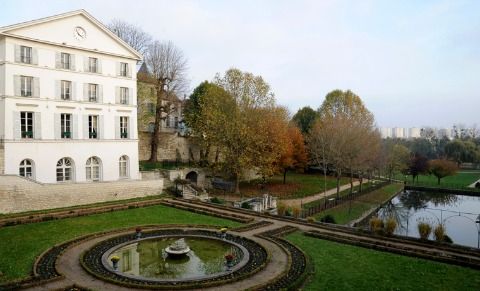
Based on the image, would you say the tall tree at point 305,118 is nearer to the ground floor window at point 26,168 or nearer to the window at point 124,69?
the window at point 124,69

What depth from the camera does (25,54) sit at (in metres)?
27.8

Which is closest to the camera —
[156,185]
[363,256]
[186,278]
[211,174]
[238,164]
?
[186,278]

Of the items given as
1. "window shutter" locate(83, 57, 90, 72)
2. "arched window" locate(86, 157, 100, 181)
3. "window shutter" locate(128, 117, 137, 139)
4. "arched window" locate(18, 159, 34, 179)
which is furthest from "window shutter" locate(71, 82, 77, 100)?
"arched window" locate(18, 159, 34, 179)

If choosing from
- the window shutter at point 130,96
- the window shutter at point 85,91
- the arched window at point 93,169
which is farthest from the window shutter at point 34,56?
the arched window at point 93,169

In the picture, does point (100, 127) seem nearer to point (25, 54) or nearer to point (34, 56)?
point (34, 56)

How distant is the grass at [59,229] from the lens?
15172 millimetres

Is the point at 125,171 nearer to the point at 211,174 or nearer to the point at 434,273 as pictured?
the point at 211,174

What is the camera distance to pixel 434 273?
1459 cm

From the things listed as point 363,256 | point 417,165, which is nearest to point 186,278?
point 363,256

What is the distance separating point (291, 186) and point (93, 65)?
2666 cm

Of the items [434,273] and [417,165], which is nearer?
[434,273]

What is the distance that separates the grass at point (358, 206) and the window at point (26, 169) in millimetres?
22931

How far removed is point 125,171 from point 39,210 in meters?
9.60

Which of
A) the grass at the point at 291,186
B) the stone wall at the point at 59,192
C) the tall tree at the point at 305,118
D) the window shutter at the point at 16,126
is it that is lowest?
the grass at the point at 291,186
